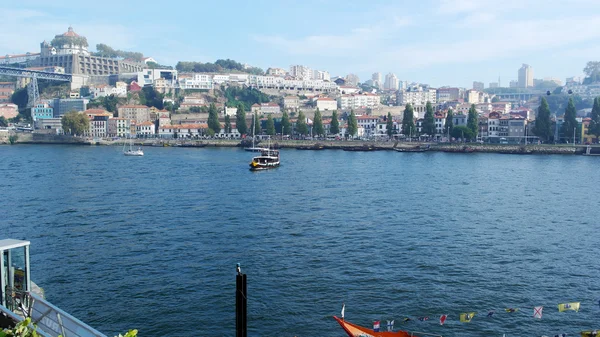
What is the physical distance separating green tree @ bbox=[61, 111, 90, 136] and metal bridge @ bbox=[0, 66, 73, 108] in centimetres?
1267

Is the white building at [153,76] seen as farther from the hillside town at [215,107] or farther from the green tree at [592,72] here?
the green tree at [592,72]

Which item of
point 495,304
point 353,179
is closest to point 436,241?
point 495,304

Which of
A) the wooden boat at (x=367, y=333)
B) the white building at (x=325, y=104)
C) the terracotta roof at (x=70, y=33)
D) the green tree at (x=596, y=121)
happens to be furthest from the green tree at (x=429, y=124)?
the terracotta roof at (x=70, y=33)

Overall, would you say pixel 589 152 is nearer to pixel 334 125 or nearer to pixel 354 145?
pixel 354 145

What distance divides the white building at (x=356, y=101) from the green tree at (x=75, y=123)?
34.3m

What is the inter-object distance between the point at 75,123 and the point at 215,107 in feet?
44.3

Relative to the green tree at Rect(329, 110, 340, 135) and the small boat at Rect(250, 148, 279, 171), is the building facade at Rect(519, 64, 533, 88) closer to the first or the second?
the green tree at Rect(329, 110, 340, 135)

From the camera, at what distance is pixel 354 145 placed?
48188 mm

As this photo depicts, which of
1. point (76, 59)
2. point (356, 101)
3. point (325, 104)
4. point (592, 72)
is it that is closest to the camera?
point (325, 104)

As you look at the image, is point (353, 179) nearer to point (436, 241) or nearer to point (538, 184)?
point (538, 184)

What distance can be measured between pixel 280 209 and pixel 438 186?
8673 millimetres

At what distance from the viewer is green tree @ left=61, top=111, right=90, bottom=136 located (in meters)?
53.0

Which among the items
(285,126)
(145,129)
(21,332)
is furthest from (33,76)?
(21,332)

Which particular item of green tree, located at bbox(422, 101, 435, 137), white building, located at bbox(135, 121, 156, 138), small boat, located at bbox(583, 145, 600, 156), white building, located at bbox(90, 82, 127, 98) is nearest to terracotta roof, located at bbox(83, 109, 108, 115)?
white building, located at bbox(135, 121, 156, 138)
